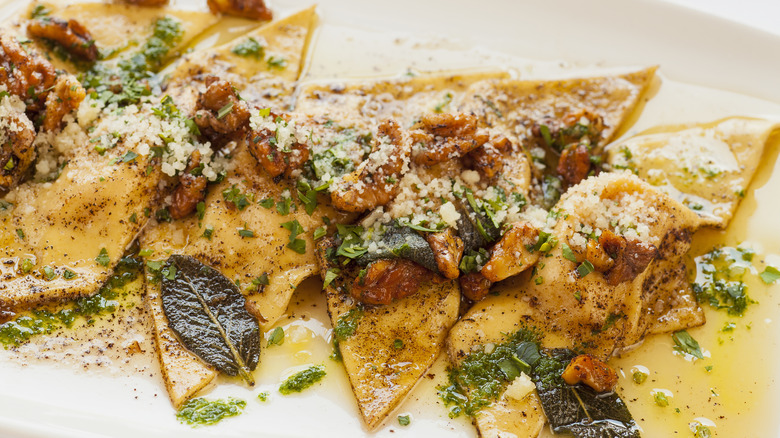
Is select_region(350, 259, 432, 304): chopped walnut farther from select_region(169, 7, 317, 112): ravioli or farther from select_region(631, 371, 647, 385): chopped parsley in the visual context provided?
select_region(169, 7, 317, 112): ravioli

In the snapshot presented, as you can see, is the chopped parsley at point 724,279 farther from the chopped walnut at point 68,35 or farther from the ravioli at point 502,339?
the chopped walnut at point 68,35

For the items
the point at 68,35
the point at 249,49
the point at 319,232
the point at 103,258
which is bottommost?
the point at 103,258

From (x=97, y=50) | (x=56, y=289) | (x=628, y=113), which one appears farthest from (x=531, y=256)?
(x=97, y=50)

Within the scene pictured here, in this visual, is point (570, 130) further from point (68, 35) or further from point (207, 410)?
point (68, 35)

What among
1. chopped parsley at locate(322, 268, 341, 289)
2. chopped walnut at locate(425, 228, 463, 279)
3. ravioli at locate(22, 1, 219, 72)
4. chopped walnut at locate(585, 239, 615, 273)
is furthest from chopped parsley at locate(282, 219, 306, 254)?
ravioli at locate(22, 1, 219, 72)

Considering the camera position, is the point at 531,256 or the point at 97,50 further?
the point at 97,50

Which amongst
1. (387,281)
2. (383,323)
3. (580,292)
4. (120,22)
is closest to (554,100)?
(580,292)

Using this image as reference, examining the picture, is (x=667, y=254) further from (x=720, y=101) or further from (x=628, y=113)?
(x=720, y=101)
